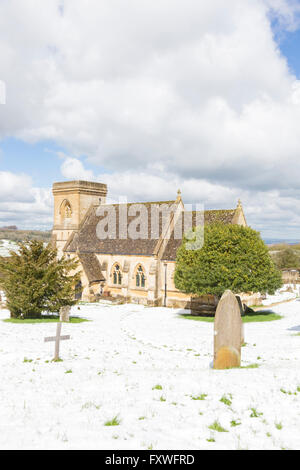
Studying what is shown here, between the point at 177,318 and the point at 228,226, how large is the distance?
31.7 feet

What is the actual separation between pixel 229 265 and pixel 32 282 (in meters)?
15.8

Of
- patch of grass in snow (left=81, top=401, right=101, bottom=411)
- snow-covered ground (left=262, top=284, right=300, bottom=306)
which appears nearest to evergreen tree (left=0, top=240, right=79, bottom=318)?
patch of grass in snow (left=81, top=401, right=101, bottom=411)

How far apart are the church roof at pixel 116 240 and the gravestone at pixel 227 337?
86.2 ft

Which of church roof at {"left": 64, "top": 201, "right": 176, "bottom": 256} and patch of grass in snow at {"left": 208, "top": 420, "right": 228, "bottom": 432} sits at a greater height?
church roof at {"left": 64, "top": 201, "right": 176, "bottom": 256}

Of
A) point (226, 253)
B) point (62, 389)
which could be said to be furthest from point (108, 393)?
point (226, 253)

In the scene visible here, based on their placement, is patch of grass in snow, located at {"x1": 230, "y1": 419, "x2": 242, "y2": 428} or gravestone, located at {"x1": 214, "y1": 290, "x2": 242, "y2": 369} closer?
patch of grass in snow, located at {"x1": 230, "y1": 419, "x2": 242, "y2": 428}

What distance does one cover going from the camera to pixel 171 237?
141ft

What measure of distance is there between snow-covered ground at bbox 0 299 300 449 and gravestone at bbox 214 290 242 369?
95 cm

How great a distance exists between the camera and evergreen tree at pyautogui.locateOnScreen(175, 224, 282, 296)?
99.8ft

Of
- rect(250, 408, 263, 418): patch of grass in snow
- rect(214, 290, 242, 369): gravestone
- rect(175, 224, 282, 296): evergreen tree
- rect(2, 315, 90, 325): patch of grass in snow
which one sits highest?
rect(175, 224, 282, 296): evergreen tree

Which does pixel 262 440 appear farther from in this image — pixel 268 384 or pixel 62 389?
pixel 62 389

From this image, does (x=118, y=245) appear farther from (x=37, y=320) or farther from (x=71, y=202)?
(x=37, y=320)

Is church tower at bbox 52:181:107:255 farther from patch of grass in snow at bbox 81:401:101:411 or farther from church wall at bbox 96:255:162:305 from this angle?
patch of grass in snow at bbox 81:401:101:411

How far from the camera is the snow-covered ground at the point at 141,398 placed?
720 centimetres
